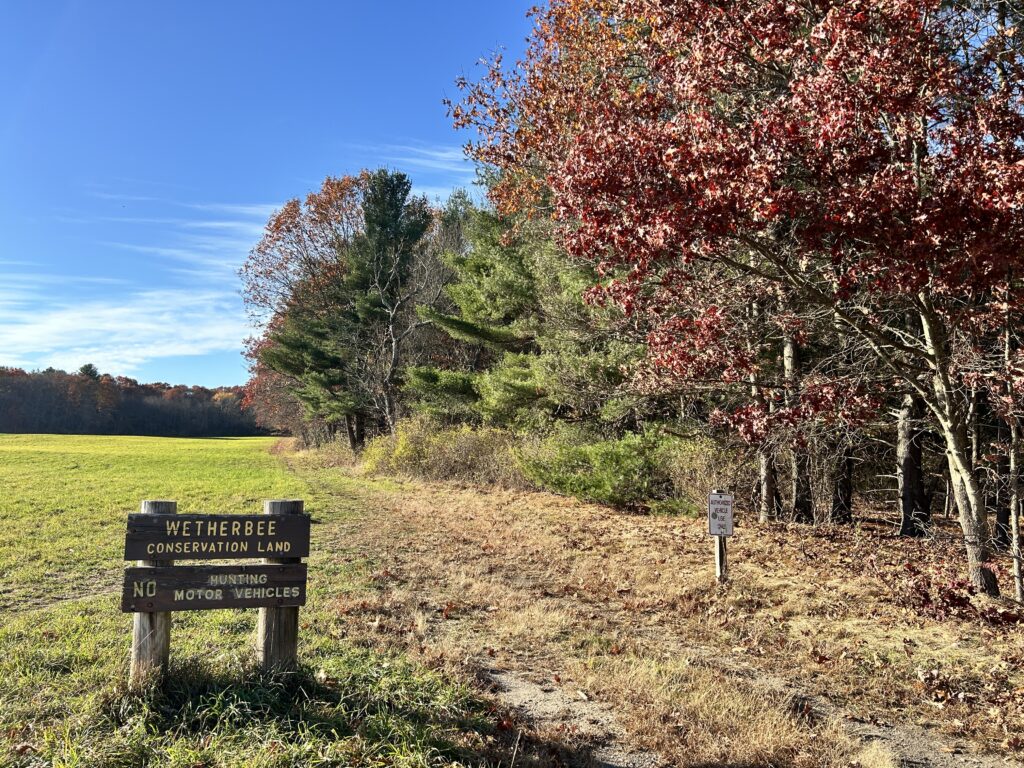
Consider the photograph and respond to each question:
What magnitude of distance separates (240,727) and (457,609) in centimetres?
336

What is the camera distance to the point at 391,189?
31438mm

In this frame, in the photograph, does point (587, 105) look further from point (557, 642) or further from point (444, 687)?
point (444, 687)

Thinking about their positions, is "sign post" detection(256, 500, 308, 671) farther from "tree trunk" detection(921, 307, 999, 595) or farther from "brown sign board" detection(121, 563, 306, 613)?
"tree trunk" detection(921, 307, 999, 595)

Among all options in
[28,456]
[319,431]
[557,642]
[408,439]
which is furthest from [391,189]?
[557,642]

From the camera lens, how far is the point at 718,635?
6.73 m

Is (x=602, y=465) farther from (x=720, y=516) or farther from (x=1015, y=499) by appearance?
(x=1015, y=499)

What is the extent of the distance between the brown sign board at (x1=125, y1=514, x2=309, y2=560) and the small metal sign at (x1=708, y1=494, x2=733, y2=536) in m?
5.23

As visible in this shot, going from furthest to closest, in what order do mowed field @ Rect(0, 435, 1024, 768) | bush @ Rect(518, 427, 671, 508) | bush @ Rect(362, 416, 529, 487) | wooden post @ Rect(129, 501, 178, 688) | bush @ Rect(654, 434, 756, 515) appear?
bush @ Rect(362, 416, 529, 487), bush @ Rect(518, 427, 671, 508), bush @ Rect(654, 434, 756, 515), wooden post @ Rect(129, 501, 178, 688), mowed field @ Rect(0, 435, 1024, 768)

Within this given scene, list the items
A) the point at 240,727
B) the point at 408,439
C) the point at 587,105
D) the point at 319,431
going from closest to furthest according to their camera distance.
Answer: the point at 240,727, the point at 587,105, the point at 408,439, the point at 319,431

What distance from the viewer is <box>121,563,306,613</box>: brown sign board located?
14.2ft

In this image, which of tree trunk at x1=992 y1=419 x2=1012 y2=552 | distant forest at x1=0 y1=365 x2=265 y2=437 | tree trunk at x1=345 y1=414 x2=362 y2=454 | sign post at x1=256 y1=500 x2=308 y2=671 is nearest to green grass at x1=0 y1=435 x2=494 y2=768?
sign post at x1=256 y1=500 x2=308 y2=671

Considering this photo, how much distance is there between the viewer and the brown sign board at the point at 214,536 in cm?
433

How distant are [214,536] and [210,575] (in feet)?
0.83

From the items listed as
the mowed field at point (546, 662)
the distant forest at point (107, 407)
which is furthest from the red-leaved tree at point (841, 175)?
the distant forest at point (107, 407)
